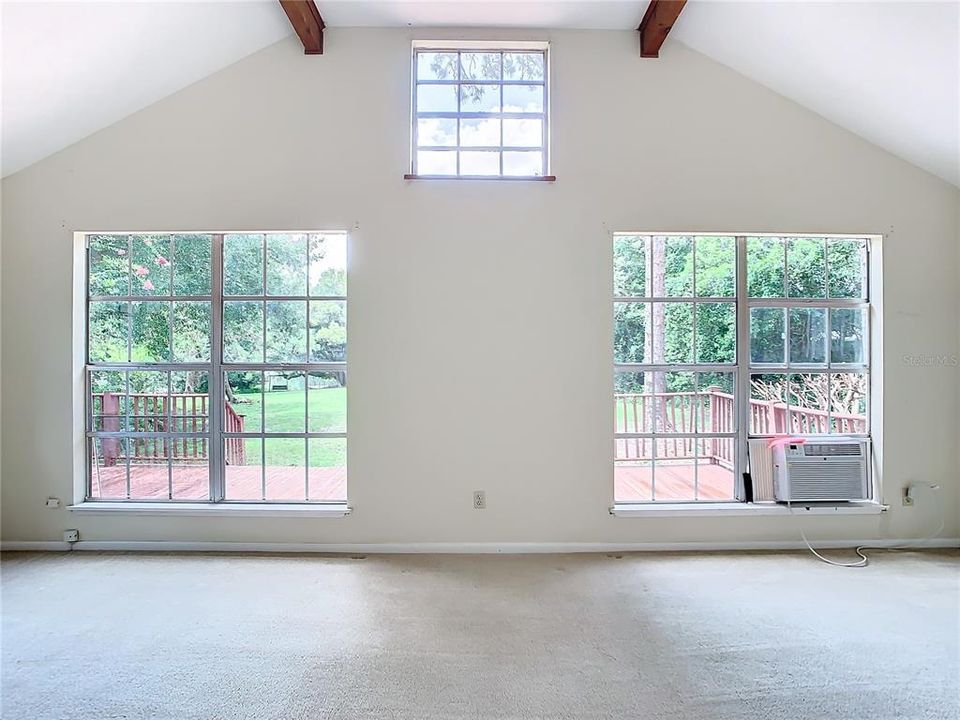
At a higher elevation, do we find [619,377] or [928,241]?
[928,241]

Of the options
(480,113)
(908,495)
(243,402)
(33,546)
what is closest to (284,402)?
(243,402)

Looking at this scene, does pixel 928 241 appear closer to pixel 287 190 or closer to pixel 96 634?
pixel 287 190

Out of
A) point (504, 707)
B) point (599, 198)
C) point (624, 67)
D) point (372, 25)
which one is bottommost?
point (504, 707)

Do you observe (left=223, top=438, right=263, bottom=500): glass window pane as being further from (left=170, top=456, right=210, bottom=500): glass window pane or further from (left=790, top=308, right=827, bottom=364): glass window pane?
(left=790, top=308, right=827, bottom=364): glass window pane

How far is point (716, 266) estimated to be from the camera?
3135 mm

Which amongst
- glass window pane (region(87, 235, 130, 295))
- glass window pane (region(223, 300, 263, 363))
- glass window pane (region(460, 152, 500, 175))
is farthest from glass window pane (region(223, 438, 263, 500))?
glass window pane (region(460, 152, 500, 175))

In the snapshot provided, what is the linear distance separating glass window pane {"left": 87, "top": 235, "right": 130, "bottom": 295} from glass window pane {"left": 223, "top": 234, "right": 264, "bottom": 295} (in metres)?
0.66

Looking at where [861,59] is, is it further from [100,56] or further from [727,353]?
[100,56]

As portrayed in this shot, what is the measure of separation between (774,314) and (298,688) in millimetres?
3365

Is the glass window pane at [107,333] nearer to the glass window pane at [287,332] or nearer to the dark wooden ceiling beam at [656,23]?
the glass window pane at [287,332]

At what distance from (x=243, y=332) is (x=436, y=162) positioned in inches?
66.3

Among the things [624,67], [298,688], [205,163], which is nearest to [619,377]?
[624,67]

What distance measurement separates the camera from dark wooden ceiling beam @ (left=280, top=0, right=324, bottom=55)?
261 centimetres

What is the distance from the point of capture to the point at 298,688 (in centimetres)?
176
